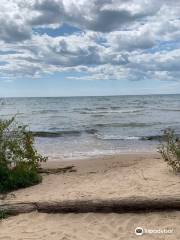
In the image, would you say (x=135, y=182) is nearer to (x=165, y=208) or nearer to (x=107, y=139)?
(x=165, y=208)

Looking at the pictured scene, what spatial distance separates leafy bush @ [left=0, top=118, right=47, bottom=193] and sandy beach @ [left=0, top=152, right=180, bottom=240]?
1.03 ft

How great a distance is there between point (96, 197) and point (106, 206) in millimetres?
317

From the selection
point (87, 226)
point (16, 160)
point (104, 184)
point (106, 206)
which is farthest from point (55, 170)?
point (87, 226)

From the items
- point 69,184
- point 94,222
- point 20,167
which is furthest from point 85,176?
point 94,222

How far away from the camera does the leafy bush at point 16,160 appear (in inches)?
357

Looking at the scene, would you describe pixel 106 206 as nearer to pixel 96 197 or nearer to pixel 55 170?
pixel 96 197

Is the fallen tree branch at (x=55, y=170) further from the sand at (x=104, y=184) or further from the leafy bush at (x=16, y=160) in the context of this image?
the leafy bush at (x=16, y=160)

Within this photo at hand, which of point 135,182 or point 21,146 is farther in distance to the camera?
point 21,146

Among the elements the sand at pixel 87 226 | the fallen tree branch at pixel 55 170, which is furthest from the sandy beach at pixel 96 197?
→ the fallen tree branch at pixel 55 170

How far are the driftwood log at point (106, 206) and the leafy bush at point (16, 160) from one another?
75.9 inches

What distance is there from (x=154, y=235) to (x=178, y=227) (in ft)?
1.41

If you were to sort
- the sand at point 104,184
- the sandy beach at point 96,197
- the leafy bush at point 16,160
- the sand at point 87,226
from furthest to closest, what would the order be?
1. the leafy bush at point 16,160
2. the sand at point 104,184
3. the sandy beach at point 96,197
4. the sand at point 87,226

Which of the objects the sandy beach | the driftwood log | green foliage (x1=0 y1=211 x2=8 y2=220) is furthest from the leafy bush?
the driftwood log

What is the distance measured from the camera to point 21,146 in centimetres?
1015
